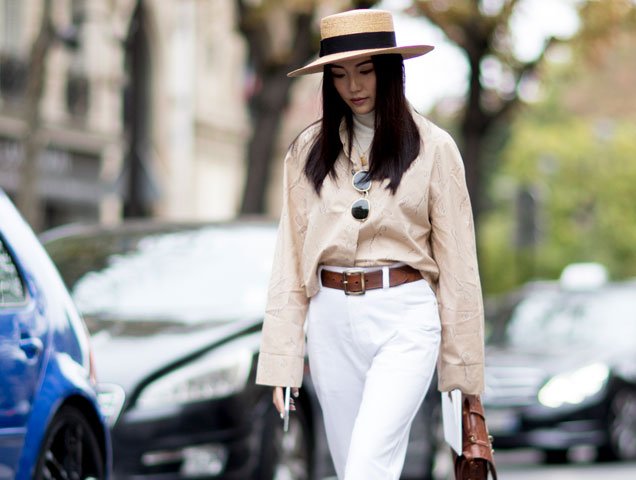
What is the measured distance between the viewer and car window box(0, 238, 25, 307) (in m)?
5.68

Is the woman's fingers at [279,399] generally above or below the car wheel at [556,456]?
above

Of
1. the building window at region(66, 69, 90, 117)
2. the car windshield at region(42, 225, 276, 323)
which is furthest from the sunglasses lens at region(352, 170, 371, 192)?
the building window at region(66, 69, 90, 117)

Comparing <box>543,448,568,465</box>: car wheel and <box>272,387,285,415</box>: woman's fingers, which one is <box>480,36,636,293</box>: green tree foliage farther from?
<box>272,387,285,415</box>: woman's fingers

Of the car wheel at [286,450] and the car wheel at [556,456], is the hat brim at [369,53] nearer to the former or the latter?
the car wheel at [286,450]

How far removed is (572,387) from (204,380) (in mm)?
5924

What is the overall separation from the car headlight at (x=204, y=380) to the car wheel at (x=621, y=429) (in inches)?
230

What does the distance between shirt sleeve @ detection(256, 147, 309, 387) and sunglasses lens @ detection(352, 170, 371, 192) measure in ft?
0.66

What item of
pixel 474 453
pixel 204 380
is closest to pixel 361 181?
pixel 474 453

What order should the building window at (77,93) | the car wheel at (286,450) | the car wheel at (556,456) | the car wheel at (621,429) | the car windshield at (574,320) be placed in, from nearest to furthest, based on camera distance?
the car wheel at (286,450) < the car wheel at (621,429) < the car wheel at (556,456) < the car windshield at (574,320) < the building window at (77,93)

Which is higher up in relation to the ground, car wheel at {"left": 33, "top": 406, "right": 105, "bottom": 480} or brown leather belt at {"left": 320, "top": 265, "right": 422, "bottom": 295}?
brown leather belt at {"left": 320, "top": 265, "right": 422, "bottom": 295}

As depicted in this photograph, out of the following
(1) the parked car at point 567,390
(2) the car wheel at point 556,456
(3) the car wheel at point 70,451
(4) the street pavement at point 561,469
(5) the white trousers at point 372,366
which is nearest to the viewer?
(5) the white trousers at point 372,366

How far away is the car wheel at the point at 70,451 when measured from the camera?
564 cm

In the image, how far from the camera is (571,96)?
6288 centimetres

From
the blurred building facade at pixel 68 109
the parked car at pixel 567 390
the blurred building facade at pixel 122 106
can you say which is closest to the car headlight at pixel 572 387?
the parked car at pixel 567 390
